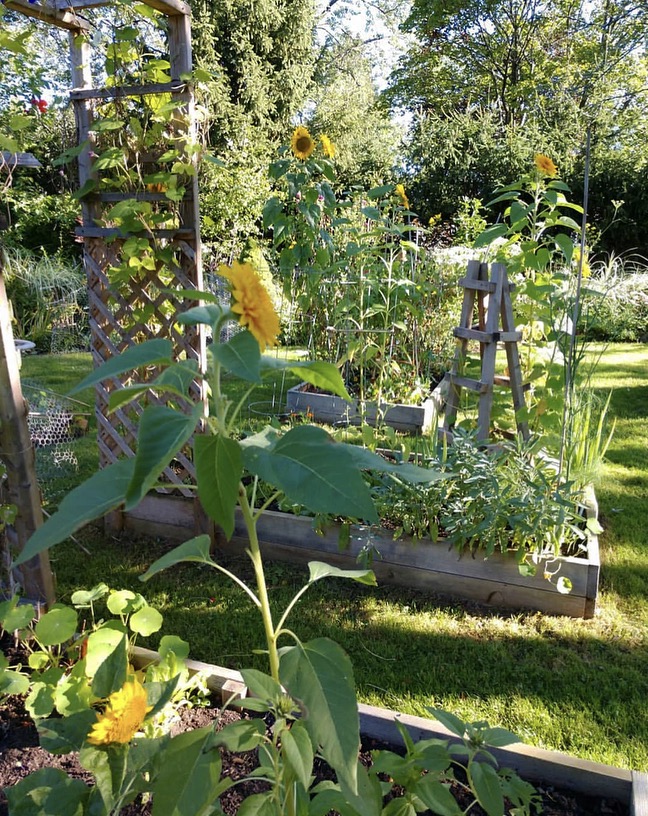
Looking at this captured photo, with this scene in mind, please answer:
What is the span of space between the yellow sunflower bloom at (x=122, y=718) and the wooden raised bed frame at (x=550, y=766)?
542mm

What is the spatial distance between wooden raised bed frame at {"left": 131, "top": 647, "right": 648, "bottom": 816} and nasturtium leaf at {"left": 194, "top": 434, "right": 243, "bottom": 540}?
40.5 inches

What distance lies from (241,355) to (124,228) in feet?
7.79

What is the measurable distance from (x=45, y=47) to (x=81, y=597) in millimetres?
18244

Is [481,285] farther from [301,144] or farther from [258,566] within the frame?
[258,566]

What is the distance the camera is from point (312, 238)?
4.23 m

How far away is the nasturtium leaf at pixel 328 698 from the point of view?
0.76m

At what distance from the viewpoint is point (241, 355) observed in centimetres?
69

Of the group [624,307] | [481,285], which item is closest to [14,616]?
[481,285]

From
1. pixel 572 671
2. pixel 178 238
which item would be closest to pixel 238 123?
pixel 178 238

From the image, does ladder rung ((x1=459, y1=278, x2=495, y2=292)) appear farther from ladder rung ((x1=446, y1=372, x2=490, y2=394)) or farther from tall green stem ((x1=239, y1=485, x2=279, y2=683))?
tall green stem ((x1=239, y1=485, x2=279, y2=683))

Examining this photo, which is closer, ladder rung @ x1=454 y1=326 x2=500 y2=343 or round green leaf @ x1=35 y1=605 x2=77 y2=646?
round green leaf @ x1=35 y1=605 x2=77 y2=646

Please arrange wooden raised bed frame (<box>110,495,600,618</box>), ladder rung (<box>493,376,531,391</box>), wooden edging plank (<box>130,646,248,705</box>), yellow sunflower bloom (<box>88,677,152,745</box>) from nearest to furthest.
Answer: yellow sunflower bloom (<box>88,677,152,745</box>) → wooden edging plank (<box>130,646,248,705</box>) → wooden raised bed frame (<box>110,495,600,618</box>) → ladder rung (<box>493,376,531,391</box>)

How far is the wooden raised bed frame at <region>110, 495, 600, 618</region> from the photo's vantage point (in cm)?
253

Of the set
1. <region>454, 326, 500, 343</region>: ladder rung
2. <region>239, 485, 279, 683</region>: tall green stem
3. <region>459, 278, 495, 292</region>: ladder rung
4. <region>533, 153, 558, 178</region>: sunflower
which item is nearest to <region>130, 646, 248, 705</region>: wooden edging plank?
<region>239, 485, 279, 683</region>: tall green stem
